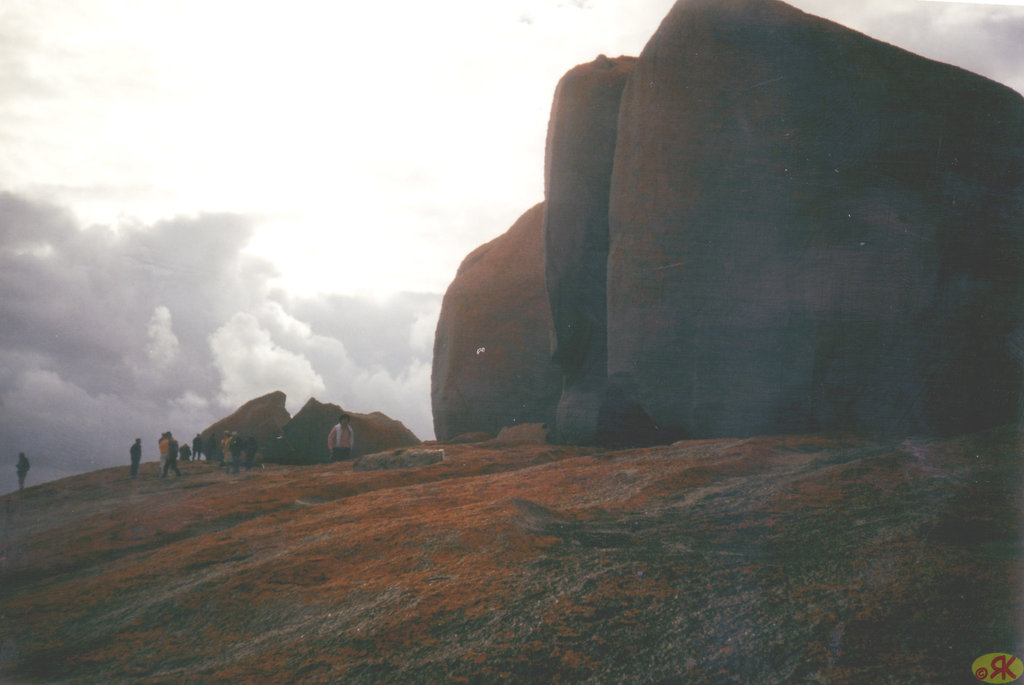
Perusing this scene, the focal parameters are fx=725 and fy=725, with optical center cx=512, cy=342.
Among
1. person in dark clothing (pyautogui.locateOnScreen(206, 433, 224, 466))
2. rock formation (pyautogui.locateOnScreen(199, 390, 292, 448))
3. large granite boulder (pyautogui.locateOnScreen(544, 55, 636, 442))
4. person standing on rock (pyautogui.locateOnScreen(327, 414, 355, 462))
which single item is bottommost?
person standing on rock (pyautogui.locateOnScreen(327, 414, 355, 462))

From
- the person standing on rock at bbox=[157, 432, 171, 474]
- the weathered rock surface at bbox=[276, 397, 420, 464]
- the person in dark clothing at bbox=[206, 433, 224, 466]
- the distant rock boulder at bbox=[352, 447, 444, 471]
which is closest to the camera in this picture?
the distant rock boulder at bbox=[352, 447, 444, 471]

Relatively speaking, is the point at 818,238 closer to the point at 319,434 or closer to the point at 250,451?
the point at 250,451

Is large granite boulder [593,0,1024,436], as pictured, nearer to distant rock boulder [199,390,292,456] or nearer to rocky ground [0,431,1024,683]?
rocky ground [0,431,1024,683]

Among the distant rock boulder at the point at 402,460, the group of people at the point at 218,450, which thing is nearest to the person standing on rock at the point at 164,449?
the group of people at the point at 218,450

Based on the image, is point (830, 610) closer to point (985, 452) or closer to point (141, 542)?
point (985, 452)

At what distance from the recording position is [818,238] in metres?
10.0

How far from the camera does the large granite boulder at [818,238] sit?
30.5 ft

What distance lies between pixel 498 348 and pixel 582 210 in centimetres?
732

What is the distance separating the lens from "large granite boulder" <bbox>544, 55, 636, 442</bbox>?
583 inches

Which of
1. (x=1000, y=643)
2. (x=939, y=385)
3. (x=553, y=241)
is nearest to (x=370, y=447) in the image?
(x=553, y=241)

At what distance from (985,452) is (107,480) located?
66.7 ft

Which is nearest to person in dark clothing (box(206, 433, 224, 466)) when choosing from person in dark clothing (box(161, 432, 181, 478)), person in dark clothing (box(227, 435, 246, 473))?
person in dark clothing (box(227, 435, 246, 473))

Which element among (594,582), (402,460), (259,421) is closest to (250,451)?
(259,421)

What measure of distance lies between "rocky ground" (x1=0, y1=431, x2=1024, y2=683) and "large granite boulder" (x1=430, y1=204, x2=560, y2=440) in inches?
482
